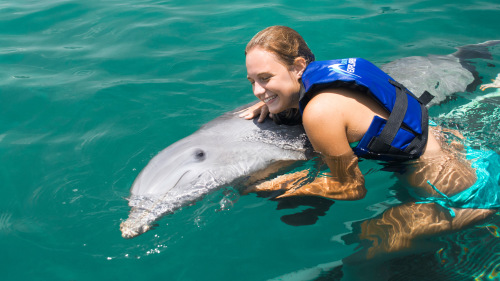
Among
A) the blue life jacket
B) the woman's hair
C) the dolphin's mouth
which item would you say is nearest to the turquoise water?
the dolphin's mouth

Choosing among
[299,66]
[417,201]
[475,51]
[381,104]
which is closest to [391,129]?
[381,104]

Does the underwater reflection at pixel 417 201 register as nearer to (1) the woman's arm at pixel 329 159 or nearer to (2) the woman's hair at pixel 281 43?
(1) the woman's arm at pixel 329 159

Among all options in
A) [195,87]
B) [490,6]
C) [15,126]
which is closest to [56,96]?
[15,126]

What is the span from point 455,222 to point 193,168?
2.62 metres

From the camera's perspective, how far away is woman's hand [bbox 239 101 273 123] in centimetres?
518

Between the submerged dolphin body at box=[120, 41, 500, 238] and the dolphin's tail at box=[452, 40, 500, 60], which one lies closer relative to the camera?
the submerged dolphin body at box=[120, 41, 500, 238]

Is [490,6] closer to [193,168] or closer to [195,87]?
[195,87]

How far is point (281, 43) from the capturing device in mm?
4367

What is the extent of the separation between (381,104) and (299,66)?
93 centimetres

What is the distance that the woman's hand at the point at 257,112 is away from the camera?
518 cm

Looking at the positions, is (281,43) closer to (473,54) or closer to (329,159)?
(329,159)

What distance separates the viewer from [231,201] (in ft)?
15.9

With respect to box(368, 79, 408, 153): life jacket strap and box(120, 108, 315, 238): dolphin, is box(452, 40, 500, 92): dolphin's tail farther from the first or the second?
box(120, 108, 315, 238): dolphin

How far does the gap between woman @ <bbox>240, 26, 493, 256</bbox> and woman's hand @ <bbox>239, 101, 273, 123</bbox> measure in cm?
51
